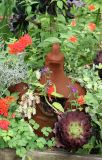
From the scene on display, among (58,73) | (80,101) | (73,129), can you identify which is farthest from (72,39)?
(73,129)

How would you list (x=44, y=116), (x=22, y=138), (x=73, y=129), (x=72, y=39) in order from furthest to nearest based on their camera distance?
(x=72, y=39) < (x=44, y=116) < (x=22, y=138) < (x=73, y=129)

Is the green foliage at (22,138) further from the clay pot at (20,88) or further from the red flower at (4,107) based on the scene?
the clay pot at (20,88)

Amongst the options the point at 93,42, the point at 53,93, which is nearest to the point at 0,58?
the point at 53,93

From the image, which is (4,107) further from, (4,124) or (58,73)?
(58,73)

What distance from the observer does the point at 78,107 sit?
3227 mm

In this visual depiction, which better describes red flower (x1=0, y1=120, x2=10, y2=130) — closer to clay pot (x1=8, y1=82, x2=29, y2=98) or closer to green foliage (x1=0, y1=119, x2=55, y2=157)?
green foliage (x1=0, y1=119, x2=55, y2=157)

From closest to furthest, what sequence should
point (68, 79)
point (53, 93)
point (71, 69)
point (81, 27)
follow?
point (53, 93) < point (68, 79) < point (71, 69) < point (81, 27)

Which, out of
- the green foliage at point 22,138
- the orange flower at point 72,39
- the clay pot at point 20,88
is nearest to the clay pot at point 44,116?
the green foliage at point 22,138

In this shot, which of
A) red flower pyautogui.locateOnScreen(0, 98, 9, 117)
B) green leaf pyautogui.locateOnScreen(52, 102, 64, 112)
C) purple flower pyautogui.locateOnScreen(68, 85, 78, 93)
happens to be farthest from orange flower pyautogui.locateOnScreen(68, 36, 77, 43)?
red flower pyautogui.locateOnScreen(0, 98, 9, 117)

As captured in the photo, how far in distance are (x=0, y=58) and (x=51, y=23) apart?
1.97 ft

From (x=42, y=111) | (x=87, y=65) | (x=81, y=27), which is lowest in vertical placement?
(x=42, y=111)

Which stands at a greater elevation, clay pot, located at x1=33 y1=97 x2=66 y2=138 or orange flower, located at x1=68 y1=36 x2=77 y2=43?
orange flower, located at x1=68 y1=36 x2=77 y2=43

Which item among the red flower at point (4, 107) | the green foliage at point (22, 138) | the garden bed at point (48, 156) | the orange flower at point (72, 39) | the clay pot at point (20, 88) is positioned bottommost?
the garden bed at point (48, 156)

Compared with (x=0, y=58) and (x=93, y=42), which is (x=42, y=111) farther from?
(x=93, y=42)
